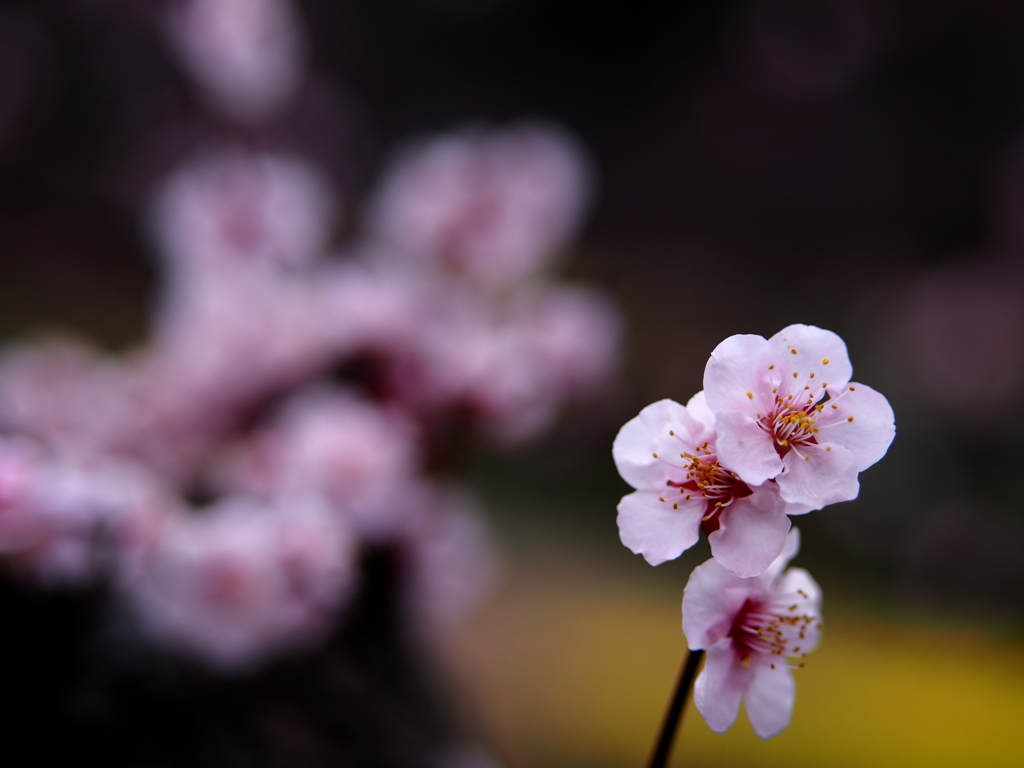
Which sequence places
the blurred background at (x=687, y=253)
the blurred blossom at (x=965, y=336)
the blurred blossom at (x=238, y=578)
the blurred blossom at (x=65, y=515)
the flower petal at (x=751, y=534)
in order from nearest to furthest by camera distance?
the flower petal at (x=751, y=534), the blurred blossom at (x=65, y=515), the blurred blossom at (x=238, y=578), the blurred background at (x=687, y=253), the blurred blossom at (x=965, y=336)

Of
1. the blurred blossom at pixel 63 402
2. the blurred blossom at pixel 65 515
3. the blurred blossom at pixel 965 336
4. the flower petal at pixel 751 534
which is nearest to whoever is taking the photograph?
the flower petal at pixel 751 534

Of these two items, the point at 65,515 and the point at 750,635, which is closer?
the point at 750,635

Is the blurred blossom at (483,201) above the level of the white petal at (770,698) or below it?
above

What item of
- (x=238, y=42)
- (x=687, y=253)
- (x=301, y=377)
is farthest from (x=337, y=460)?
(x=687, y=253)

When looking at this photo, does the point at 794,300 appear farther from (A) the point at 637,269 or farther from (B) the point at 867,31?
(B) the point at 867,31

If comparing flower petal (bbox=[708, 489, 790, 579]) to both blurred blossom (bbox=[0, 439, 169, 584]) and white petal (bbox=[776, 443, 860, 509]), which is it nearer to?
white petal (bbox=[776, 443, 860, 509])

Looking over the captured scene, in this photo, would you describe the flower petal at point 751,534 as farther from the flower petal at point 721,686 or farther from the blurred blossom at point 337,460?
the blurred blossom at point 337,460

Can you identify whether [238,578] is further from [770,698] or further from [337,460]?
[770,698]

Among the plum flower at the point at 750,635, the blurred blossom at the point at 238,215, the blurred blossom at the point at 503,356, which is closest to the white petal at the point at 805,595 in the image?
the plum flower at the point at 750,635
